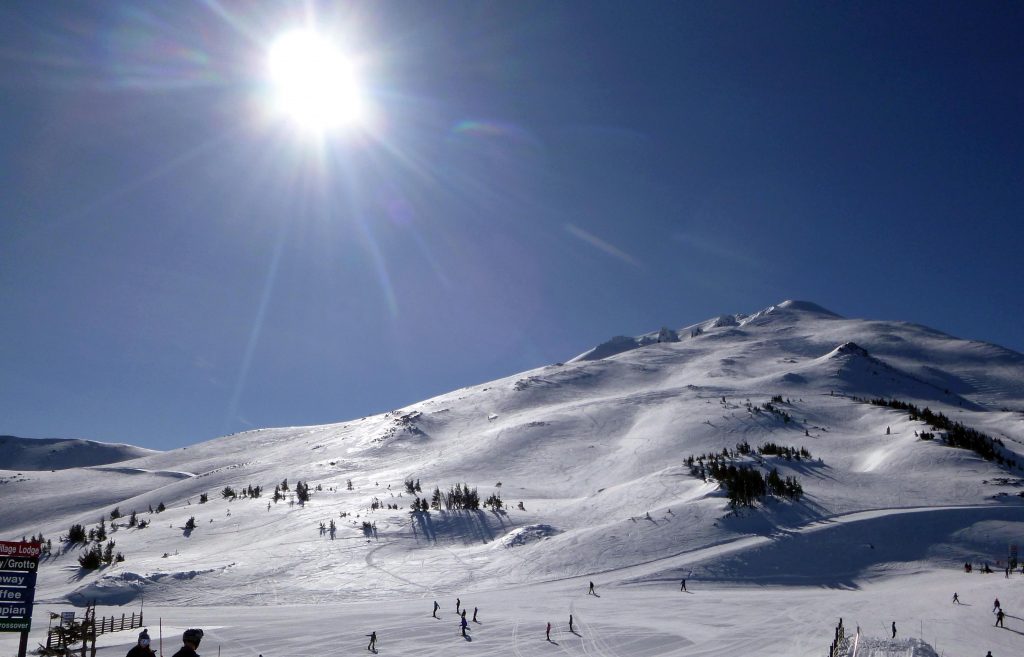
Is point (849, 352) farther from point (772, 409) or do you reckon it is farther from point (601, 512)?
point (601, 512)

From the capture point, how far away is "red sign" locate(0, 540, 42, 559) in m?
8.88

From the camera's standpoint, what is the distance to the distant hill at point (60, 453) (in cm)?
15050

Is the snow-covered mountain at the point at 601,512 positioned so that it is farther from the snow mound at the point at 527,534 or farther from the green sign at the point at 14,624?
the green sign at the point at 14,624

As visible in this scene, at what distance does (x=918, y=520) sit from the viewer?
3712 centimetres

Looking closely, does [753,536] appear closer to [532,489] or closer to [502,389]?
[532,489]

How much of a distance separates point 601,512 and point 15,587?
124 ft

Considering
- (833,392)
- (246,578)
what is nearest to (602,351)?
(833,392)

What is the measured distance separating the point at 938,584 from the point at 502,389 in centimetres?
6395

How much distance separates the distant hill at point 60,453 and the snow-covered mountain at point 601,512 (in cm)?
8317

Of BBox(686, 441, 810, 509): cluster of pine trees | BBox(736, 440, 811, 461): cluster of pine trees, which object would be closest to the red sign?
BBox(686, 441, 810, 509): cluster of pine trees

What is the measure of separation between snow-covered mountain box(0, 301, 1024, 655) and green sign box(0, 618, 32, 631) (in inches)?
586

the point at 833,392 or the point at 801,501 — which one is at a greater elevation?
the point at 833,392

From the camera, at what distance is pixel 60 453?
511 ft

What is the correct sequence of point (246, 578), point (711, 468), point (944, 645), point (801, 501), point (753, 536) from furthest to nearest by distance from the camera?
1. point (711, 468)
2. point (801, 501)
3. point (753, 536)
4. point (246, 578)
5. point (944, 645)
